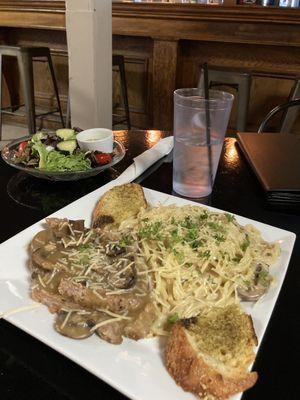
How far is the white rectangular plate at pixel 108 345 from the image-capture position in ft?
2.26

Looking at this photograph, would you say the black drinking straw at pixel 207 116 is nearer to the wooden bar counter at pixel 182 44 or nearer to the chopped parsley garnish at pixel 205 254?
the chopped parsley garnish at pixel 205 254

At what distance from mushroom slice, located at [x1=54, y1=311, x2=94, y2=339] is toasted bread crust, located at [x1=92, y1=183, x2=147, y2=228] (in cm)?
45

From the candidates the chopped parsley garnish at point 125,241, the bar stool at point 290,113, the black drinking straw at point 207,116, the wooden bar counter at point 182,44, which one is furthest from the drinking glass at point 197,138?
the wooden bar counter at point 182,44

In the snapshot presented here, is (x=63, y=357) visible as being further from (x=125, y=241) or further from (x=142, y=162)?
(x=142, y=162)

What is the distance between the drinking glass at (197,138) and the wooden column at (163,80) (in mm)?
3012

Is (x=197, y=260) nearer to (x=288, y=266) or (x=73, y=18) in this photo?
(x=288, y=266)

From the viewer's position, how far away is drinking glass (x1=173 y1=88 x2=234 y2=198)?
150 centimetres

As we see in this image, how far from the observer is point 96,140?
183 cm

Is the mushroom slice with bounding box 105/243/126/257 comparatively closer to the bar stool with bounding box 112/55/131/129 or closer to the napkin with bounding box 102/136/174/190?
the napkin with bounding box 102/136/174/190

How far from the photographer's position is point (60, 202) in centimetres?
150

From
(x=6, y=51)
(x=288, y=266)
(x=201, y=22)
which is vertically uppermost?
(x=201, y=22)

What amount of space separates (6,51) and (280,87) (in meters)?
3.35

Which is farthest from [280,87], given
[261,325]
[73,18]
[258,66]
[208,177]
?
[261,325]

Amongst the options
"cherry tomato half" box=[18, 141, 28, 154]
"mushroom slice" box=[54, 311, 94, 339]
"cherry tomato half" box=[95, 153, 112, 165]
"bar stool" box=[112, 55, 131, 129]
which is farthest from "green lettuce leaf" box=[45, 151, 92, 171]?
"bar stool" box=[112, 55, 131, 129]
